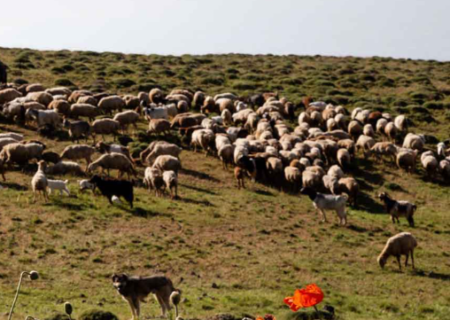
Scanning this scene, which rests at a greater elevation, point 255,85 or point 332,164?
point 255,85

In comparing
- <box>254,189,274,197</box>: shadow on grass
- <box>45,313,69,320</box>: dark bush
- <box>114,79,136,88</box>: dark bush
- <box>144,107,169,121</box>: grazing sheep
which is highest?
<box>114,79,136,88</box>: dark bush

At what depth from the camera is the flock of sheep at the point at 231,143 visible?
2491 cm

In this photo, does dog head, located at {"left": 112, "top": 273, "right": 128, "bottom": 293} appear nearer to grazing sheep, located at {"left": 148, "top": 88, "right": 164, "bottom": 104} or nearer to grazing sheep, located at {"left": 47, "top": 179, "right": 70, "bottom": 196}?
grazing sheep, located at {"left": 47, "top": 179, "right": 70, "bottom": 196}

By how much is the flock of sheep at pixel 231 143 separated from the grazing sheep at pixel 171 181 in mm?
45

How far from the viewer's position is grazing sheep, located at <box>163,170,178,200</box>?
24750 mm

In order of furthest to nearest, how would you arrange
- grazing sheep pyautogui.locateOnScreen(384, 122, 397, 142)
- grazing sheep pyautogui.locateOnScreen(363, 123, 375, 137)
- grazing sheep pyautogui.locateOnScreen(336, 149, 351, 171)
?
1. grazing sheep pyautogui.locateOnScreen(363, 123, 375, 137)
2. grazing sheep pyautogui.locateOnScreen(384, 122, 397, 142)
3. grazing sheep pyautogui.locateOnScreen(336, 149, 351, 171)

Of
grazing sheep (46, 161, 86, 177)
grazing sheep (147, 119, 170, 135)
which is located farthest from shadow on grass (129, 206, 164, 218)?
grazing sheep (147, 119, 170, 135)

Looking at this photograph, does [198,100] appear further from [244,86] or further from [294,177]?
[294,177]

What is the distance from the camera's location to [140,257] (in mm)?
18406

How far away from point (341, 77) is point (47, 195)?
40.3 metres

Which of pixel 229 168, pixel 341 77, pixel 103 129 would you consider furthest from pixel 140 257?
pixel 341 77

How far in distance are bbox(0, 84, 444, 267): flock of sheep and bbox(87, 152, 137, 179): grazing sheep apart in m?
0.04

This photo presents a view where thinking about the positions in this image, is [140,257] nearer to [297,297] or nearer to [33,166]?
Answer: [33,166]

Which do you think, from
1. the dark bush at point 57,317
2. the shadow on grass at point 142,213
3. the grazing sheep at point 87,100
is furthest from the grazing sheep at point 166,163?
the dark bush at point 57,317
